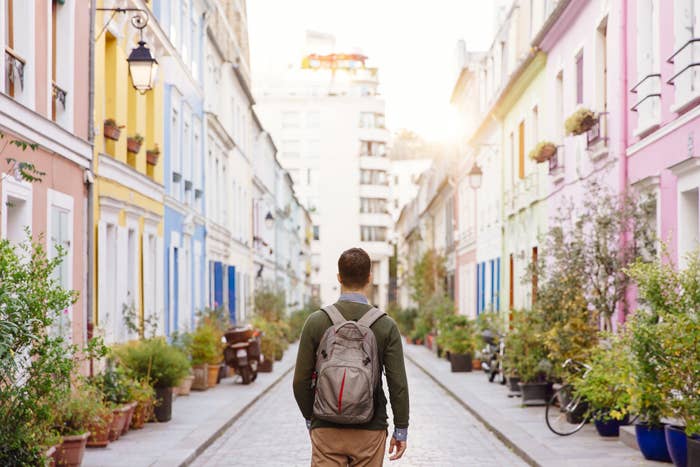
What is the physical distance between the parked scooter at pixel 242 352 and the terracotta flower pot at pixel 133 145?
5.23 meters

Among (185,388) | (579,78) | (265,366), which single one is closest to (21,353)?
(185,388)

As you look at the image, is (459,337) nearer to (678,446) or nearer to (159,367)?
(159,367)

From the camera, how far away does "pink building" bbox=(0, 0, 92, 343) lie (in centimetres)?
1235

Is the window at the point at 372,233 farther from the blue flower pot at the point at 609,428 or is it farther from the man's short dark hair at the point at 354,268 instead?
the man's short dark hair at the point at 354,268

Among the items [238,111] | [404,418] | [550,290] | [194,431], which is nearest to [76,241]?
[194,431]

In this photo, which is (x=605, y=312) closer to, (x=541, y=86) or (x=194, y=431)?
(x=194, y=431)

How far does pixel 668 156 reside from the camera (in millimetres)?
14016

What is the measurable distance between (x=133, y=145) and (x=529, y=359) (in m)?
7.57

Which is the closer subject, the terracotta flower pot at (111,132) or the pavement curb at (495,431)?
the pavement curb at (495,431)

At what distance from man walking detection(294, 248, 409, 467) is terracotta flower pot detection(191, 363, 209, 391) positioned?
1579cm

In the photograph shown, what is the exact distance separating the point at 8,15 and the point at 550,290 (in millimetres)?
7996

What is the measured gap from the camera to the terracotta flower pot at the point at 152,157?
70.3 ft

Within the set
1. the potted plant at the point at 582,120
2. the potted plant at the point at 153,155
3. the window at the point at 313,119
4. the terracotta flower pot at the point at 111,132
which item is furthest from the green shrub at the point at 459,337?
the window at the point at 313,119

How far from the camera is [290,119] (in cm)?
9869
